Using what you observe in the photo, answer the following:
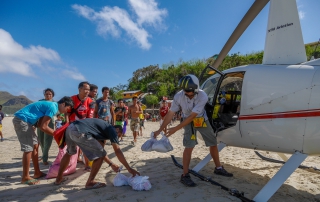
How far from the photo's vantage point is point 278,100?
10.4ft

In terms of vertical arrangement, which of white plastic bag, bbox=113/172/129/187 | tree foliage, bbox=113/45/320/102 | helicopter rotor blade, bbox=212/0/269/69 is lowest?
white plastic bag, bbox=113/172/129/187

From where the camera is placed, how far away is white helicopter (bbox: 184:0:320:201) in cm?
293

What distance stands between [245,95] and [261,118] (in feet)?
1.50

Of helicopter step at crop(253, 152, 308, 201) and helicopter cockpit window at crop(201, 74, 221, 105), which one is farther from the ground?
helicopter cockpit window at crop(201, 74, 221, 105)

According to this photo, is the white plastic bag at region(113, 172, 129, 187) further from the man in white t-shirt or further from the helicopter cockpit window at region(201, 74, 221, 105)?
the helicopter cockpit window at region(201, 74, 221, 105)

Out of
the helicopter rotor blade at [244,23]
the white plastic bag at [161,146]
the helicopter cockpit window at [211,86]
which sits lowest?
the white plastic bag at [161,146]

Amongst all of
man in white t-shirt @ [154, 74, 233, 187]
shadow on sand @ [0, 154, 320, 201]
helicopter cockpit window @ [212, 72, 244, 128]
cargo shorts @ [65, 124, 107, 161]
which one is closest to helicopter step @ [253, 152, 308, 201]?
shadow on sand @ [0, 154, 320, 201]

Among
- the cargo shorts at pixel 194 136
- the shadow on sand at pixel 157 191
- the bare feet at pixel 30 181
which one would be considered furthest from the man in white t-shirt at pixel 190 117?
the bare feet at pixel 30 181

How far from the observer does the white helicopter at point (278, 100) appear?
293 centimetres

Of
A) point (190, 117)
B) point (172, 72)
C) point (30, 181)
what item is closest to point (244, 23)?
point (190, 117)

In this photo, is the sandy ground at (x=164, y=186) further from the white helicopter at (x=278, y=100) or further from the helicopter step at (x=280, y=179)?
the white helicopter at (x=278, y=100)

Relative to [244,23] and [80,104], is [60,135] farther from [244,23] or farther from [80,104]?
[244,23]

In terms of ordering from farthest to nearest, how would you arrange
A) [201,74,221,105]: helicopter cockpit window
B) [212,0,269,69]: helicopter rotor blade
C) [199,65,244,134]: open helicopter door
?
[201,74,221,105]: helicopter cockpit window → [199,65,244,134]: open helicopter door → [212,0,269,69]: helicopter rotor blade

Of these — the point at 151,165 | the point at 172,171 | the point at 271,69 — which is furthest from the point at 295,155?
the point at 151,165
